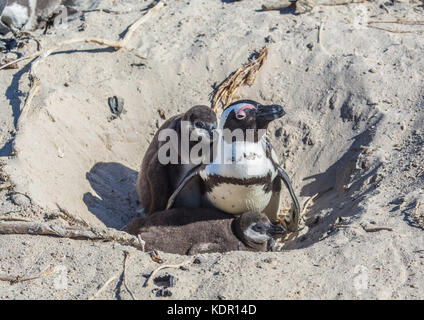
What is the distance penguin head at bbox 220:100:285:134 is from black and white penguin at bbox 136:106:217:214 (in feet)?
1.26

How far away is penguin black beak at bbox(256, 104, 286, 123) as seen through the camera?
3951mm

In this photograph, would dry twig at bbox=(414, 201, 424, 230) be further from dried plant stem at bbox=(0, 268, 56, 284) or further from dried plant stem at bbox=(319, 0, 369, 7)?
dried plant stem at bbox=(319, 0, 369, 7)

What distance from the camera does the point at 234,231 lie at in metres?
Answer: 4.07

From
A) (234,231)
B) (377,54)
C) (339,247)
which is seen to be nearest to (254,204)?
(234,231)

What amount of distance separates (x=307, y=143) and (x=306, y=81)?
0.60m

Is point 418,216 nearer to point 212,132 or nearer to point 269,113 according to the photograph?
point 269,113

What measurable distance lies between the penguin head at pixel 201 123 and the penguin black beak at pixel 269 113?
487 millimetres

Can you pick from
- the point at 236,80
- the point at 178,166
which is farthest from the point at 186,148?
the point at 236,80

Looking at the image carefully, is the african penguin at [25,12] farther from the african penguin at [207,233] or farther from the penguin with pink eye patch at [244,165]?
the african penguin at [207,233]

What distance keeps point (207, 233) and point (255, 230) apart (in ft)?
0.97

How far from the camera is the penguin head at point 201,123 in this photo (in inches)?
173

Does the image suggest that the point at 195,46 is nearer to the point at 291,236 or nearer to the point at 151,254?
the point at 291,236

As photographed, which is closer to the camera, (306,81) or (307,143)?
(307,143)

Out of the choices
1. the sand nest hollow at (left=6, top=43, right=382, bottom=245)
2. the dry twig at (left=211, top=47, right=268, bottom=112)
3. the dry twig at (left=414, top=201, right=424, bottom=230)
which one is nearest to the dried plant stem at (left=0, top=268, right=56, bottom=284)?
the sand nest hollow at (left=6, top=43, right=382, bottom=245)
